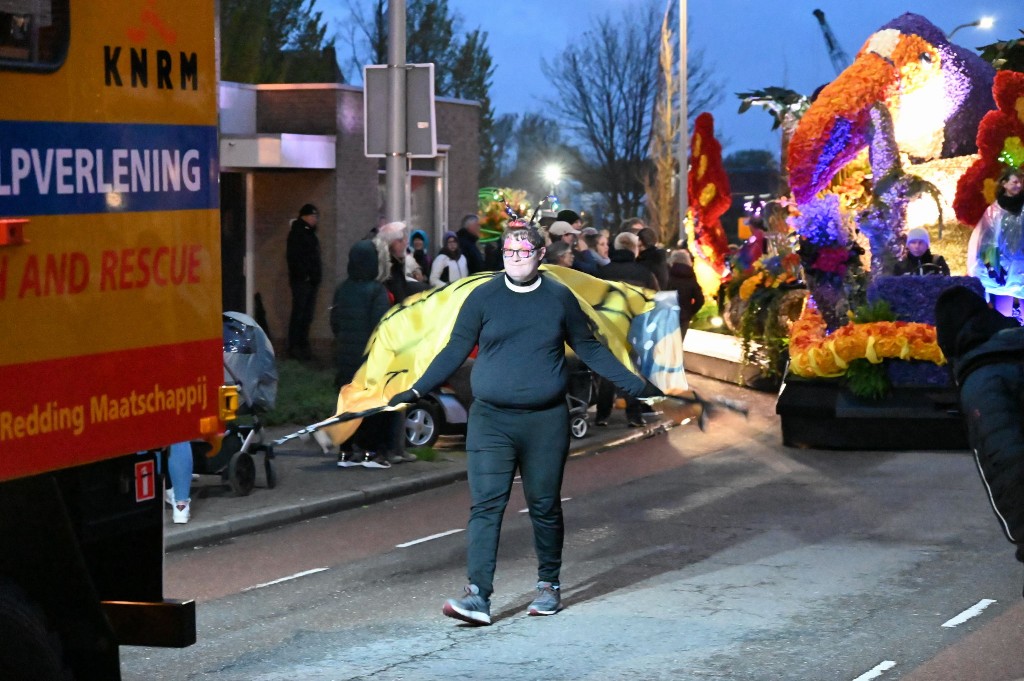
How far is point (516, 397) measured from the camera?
8.03 metres

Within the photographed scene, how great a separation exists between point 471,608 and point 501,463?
29.2 inches

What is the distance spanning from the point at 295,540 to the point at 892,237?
33.1ft

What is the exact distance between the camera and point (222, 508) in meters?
11.5

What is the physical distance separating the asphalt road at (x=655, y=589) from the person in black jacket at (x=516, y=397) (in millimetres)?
324

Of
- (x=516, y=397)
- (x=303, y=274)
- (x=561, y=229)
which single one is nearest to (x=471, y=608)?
(x=516, y=397)

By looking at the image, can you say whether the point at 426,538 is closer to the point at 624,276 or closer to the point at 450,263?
the point at 624,276

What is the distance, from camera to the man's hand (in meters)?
8.39

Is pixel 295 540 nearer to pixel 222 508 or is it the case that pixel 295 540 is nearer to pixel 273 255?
pixel 222 508

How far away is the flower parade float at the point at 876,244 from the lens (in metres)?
14.3

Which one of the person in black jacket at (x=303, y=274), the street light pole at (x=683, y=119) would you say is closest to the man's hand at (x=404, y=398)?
the person in black jacket at (x=303, y=274)

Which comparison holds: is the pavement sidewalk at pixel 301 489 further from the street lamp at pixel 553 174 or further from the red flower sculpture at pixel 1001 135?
the street lamp at pixel 553 174

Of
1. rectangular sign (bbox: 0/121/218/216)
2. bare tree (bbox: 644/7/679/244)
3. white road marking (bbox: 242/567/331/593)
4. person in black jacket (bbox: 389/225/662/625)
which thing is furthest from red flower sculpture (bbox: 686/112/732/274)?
rectangular sign (bbox: 0/121/218/216)

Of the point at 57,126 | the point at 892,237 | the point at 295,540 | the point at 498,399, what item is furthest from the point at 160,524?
the point at 892,237

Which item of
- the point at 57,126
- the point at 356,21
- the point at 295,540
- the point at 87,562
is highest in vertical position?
the point at 356,21
